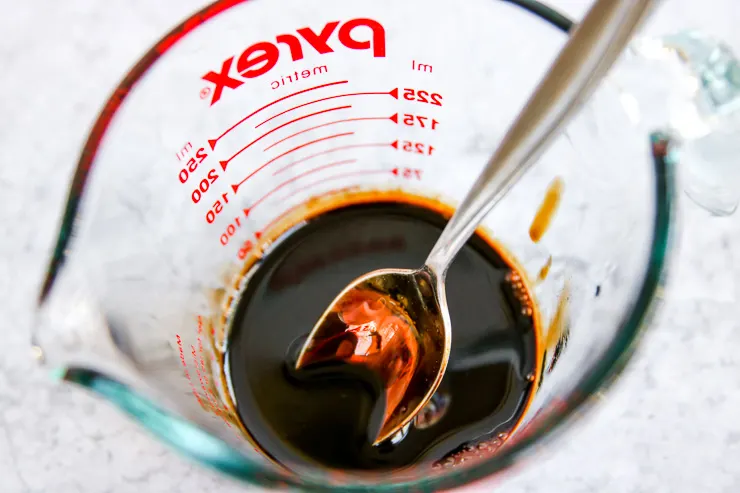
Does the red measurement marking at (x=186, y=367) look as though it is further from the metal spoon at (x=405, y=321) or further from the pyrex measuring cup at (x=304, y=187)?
the metal spoon at (x=405, y=321)

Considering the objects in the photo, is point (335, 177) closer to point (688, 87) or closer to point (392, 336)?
point (392, 336)

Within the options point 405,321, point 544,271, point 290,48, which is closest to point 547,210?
point 544,271

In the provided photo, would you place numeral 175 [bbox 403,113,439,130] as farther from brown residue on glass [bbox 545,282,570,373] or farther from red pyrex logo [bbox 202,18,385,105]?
brown residue on glass [bbox 545,282,570,373]

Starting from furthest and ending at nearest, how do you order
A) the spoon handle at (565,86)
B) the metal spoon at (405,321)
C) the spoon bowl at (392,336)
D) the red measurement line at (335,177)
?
the red measurement line at (335,177), the spoon bowl at (392,336), the metal spoon at (405,321), the spoon handle at (565,86)

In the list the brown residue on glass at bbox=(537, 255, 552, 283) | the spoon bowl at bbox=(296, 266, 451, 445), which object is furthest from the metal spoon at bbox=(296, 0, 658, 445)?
the brown residue on glass at bbox=(537, 255, 552, 283)

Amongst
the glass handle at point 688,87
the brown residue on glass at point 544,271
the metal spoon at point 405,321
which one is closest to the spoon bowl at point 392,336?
the metal spoon at point 405,321

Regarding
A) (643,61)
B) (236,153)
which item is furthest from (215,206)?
(643,61)
